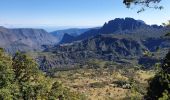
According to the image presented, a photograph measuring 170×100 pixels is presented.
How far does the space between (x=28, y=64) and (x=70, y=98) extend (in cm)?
2287

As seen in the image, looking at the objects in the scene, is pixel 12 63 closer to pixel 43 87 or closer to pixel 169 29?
pixel 43 87

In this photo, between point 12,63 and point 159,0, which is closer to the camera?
point 159,0

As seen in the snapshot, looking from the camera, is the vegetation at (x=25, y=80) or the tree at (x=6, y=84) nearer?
the tree at (x=6, y=84)

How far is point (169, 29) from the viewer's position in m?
27.2

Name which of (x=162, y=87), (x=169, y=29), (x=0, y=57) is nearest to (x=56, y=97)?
(x=0, y=57)

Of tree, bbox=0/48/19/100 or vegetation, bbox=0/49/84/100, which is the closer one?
tree, bbox=0/48/19/100

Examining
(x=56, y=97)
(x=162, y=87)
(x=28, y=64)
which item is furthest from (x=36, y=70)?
(x=162, y=87)

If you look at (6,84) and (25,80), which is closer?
(6,84)

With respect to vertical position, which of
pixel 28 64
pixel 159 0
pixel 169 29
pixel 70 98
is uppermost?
pixel 159 0

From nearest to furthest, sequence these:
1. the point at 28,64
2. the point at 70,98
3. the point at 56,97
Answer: the point at 28,64
the point at 56,97
the point at 70,98

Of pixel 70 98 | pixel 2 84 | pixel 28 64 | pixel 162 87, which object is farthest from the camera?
pixel 70 98

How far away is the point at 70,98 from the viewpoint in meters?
97.2

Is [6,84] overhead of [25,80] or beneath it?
overhead

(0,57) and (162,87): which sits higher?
(0,57)
